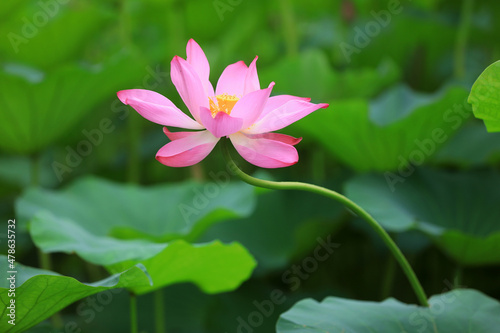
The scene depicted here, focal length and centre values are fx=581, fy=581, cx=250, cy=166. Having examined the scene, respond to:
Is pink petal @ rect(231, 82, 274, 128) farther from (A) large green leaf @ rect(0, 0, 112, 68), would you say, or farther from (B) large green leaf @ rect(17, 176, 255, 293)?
(A) large green leaf @ rect(0, 0, 112, 68)

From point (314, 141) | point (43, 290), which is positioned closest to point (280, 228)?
point (314, 141)

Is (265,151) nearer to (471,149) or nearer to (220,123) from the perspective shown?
(220,123)

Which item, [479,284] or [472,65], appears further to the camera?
[472,65]

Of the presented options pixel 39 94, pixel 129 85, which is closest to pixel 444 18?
pixel 129 85

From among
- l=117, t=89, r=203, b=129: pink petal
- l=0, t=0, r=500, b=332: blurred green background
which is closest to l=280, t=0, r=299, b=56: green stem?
l=0, t=0, r=500, b=332: blurred green background

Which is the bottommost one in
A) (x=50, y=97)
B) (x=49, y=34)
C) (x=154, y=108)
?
(x=154, y=108)

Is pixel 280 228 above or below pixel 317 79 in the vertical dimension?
below

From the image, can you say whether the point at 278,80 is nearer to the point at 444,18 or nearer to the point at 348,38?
the point at 348,38
